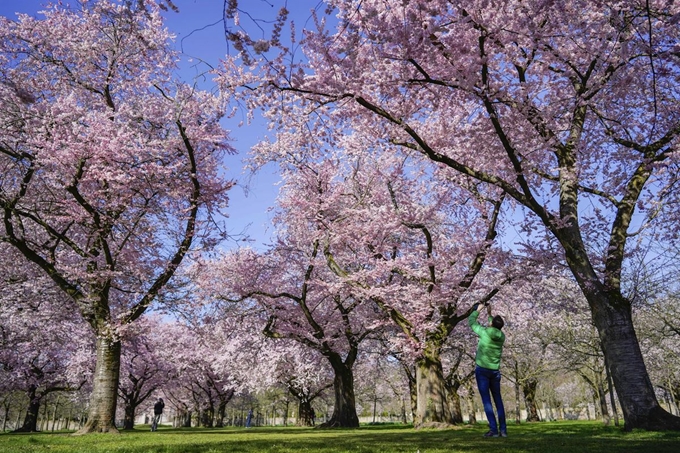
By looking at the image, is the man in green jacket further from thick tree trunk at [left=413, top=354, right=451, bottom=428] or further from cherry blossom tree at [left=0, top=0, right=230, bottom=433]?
cherry blossom tree at [left=0, top=0, right=230, bottom=433]

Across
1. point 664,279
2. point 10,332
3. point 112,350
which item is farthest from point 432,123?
point 10,332

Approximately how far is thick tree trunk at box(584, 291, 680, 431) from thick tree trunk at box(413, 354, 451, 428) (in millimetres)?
7726

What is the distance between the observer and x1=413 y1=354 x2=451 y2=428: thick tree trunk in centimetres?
1700

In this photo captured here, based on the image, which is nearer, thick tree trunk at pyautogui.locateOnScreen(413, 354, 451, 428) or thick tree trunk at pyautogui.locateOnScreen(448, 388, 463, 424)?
thick tree trunk at pyautogui.locateOnScreen(413, 354, 451, 428)

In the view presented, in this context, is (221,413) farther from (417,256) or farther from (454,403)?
(417,256)

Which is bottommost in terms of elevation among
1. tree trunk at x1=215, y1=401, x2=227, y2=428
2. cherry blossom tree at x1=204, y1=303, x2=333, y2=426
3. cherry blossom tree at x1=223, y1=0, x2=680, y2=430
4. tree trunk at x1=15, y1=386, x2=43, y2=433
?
tree trunk at x1=215, y1=401, x2=227, y2=428

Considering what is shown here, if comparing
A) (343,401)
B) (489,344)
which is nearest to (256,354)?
(343,401)

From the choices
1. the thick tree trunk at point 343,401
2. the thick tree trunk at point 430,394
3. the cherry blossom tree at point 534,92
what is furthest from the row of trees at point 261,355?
the cherry blossom tree at point 534,92

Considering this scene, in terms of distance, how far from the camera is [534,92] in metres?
13.0

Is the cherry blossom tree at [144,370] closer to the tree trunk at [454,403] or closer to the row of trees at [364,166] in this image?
the row of trees at [364,166]

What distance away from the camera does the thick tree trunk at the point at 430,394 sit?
17.0 metres

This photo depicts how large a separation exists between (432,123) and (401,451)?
603 inches

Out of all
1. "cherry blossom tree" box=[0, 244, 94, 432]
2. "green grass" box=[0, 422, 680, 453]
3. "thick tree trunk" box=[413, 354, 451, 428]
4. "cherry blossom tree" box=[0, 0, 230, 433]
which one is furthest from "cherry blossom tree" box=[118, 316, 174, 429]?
"green grass" box=[0, 422, 680, 453]

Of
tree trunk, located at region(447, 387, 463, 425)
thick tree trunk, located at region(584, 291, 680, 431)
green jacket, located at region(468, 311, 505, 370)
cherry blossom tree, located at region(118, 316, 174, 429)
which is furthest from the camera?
cherry blossom tree, located at region(118, 316, 174, 429)
